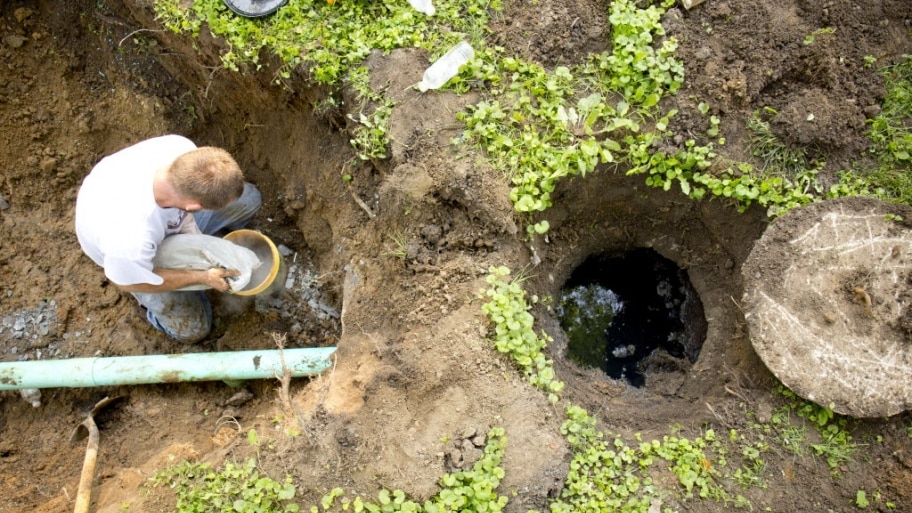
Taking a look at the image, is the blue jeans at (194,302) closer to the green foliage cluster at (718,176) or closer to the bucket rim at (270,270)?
the bucket rim at (270,270)

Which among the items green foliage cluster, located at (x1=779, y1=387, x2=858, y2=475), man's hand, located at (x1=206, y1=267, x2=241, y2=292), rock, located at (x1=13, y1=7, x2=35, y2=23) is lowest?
green foliage cluster, located at (x1=779, y1=387, x2=858, y2=475)

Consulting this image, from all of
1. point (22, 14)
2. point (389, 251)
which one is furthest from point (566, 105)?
point (22, 14)

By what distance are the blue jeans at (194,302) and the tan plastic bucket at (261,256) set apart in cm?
16

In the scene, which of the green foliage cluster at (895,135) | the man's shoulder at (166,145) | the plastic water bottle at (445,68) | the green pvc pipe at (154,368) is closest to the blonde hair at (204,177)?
the man's shoulder at (166,145)

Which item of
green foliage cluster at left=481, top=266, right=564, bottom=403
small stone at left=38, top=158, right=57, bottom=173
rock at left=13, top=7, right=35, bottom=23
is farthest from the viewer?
small stone at left=38, top=158, right=57, bottom=173

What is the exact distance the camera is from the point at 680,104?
3.30 meters

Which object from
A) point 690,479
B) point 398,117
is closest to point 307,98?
point 398,117

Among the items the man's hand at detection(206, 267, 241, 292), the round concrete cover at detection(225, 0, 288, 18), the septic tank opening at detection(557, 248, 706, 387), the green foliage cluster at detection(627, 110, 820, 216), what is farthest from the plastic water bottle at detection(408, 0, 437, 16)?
the septic tank opening at detection(557, 248, 706, 387)

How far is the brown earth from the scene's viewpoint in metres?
2.97

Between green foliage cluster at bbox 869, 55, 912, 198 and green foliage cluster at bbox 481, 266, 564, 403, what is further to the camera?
green foliage cluster at bbox 869, 55, 912, 198

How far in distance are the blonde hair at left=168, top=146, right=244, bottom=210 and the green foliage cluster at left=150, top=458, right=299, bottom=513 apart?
1.34 metres

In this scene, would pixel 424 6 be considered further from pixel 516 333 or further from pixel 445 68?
pixel 516 333

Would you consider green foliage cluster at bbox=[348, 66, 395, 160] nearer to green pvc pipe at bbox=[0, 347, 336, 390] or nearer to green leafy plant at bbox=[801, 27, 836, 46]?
→ green pvc pipe at bbox=[0, 347, 336, 390]

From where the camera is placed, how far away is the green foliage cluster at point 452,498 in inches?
108
